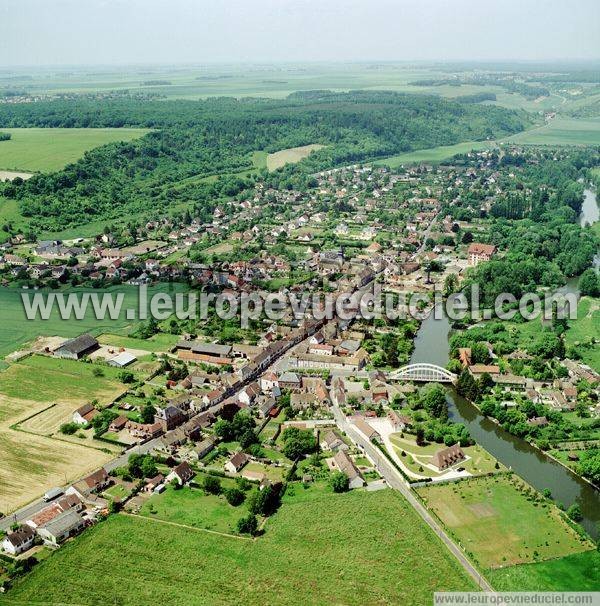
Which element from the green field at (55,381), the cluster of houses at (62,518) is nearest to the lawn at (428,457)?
the cluster of houses at (62,518)

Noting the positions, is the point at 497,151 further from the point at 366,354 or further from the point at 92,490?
the point at 92,490

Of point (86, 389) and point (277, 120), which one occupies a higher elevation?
point (277, 120)

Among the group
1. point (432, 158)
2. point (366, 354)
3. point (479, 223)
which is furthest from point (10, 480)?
point (432, 158)

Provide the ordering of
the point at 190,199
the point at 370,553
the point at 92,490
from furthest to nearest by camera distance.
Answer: the point at 190,199 < the point at 92,490 < the point at 370,553

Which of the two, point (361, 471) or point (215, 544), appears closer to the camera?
point (215, 544)

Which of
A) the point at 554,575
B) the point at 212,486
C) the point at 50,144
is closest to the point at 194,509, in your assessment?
the point at 212,486

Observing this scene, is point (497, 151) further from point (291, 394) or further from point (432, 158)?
point (291, 394)

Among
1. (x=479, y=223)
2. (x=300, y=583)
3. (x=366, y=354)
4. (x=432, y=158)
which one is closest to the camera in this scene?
(x=300, y=583)
